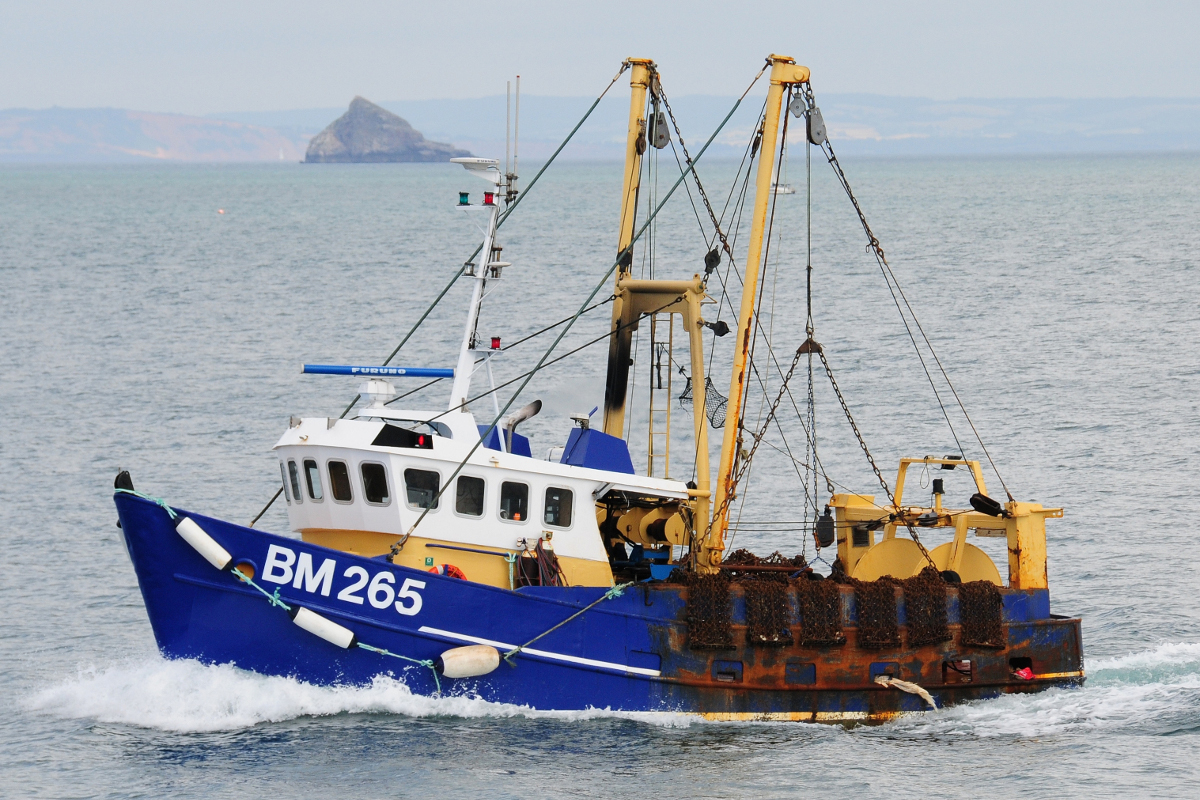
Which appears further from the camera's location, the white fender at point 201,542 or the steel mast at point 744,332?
the steel mast at point 744,332

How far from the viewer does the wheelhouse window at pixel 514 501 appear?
63.5ft

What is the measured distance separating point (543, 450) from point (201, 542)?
14972mm

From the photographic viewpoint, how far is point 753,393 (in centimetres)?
3800

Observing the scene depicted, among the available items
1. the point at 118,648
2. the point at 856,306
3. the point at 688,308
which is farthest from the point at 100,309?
the point at 688,308

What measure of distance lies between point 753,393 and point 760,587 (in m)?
18.9

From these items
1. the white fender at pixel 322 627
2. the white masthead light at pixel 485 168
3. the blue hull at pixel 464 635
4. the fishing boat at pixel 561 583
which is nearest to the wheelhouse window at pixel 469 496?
the fishing boat at pixel 561 583

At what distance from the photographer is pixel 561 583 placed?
63.4 ft

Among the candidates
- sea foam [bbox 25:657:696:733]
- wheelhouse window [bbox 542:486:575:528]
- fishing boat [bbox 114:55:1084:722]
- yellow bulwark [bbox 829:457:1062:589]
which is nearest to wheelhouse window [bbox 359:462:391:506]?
fishing boat [bbox 114:55:1084:722]

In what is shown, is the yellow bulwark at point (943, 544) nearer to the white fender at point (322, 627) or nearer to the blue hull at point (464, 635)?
Result: the blue hull at point (464, 635)

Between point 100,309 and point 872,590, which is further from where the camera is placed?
point 100,309

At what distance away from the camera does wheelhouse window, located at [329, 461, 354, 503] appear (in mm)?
19000

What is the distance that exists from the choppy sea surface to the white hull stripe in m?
0.61

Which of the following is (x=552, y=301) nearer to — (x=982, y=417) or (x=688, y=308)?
(x=982, y=417)

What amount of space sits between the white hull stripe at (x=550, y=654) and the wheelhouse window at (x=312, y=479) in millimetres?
2218
